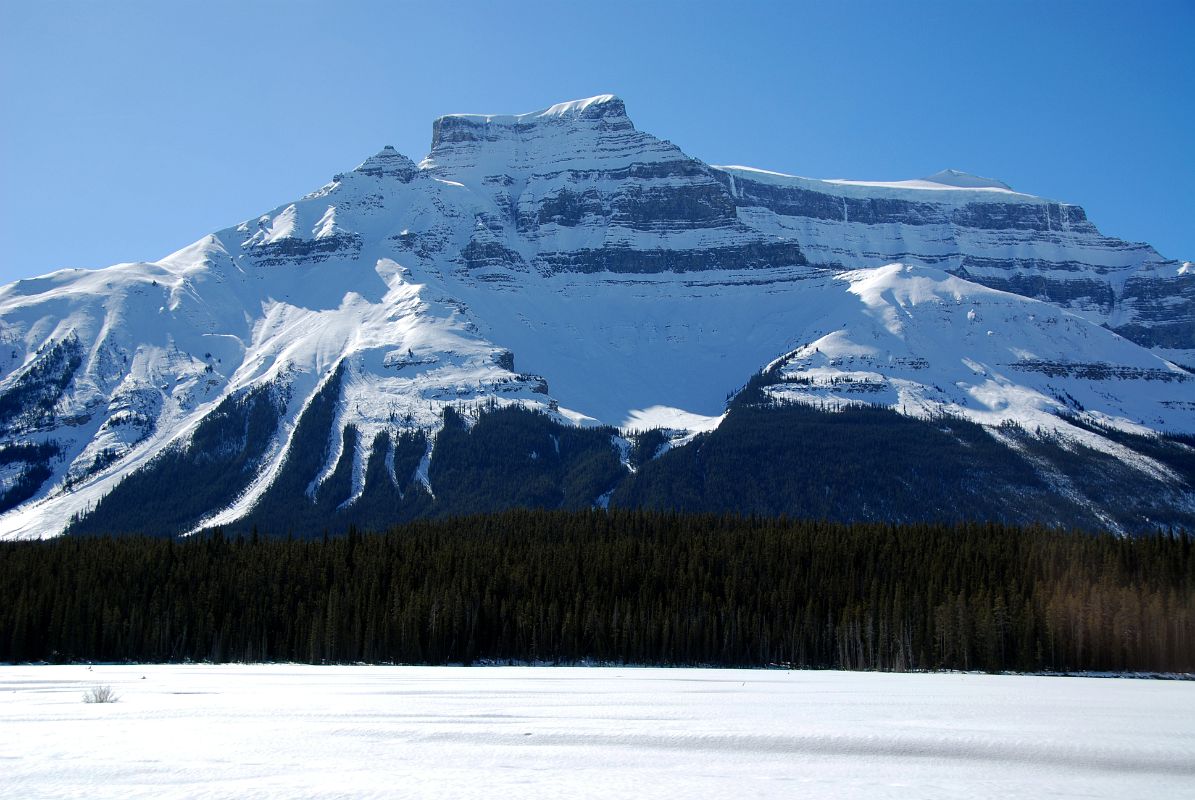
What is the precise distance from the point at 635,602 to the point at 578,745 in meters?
92.7

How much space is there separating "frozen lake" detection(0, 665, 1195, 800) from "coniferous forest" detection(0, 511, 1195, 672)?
5157 cm

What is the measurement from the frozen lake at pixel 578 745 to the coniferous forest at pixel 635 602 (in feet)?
169

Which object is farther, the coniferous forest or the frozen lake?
the coniferous forest

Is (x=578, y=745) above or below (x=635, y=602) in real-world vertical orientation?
below

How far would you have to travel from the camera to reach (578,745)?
35.0 meters

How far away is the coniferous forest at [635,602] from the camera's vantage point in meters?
111

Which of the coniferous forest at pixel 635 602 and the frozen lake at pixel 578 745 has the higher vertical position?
the coniferous forest at pixel 635 602

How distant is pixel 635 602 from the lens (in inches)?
4990

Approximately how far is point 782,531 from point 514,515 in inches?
1652

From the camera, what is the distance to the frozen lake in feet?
Answer: 89.3

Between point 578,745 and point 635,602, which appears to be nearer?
point 578,745

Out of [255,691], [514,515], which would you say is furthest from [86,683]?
[514,515]

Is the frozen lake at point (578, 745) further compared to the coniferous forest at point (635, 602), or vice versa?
the coniferous forest at point (635, 602)

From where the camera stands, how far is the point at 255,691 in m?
60.4
